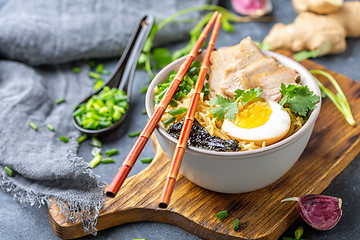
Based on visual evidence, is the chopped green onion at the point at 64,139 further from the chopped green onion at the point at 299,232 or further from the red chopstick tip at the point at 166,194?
the chopped green onion at the point at 299,232

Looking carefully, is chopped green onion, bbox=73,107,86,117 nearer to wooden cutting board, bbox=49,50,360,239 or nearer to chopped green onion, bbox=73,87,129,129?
chopped green onion, bbox=73,87,129,129

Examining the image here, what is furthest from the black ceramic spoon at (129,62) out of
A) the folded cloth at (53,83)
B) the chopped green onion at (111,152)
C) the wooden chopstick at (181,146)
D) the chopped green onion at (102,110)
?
the wooden chopstick at (181,146)

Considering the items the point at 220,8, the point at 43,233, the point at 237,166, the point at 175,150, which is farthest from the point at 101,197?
the point at 220,8

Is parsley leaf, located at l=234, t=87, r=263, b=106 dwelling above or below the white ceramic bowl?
above

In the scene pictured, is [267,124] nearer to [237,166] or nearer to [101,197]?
[237,166]

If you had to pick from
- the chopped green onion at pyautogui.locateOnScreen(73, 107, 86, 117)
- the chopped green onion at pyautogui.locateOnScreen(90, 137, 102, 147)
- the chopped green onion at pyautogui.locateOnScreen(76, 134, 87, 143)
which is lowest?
the chopped green onion at pyautogui.locateOnScreen(90, 137, 102, 147)

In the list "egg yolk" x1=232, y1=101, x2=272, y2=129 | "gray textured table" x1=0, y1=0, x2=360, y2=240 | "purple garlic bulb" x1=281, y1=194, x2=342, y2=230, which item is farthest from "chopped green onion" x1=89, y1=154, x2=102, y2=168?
"purple garlic bulb" x1=281, y1=194, x2=342, y2=230

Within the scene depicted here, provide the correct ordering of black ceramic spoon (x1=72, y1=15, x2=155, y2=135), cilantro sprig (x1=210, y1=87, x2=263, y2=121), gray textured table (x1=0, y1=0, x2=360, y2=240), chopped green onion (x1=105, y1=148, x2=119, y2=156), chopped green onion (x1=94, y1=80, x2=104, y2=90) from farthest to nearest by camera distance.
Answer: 1. chopped green onion (x1=94, y1=80, x2=104, y2=90)
2. black ceramic spoon (x1=72, y1=15, x2=155, y2=135)
3. chopped green onion (x1=105, y1=148, x2=119, y2=156)
4. gray textured table (x1=0, y1=0, x2=360, y2=240)
5. cilantro sprig (x1=210, y1=87, x2=263, y2=121)
